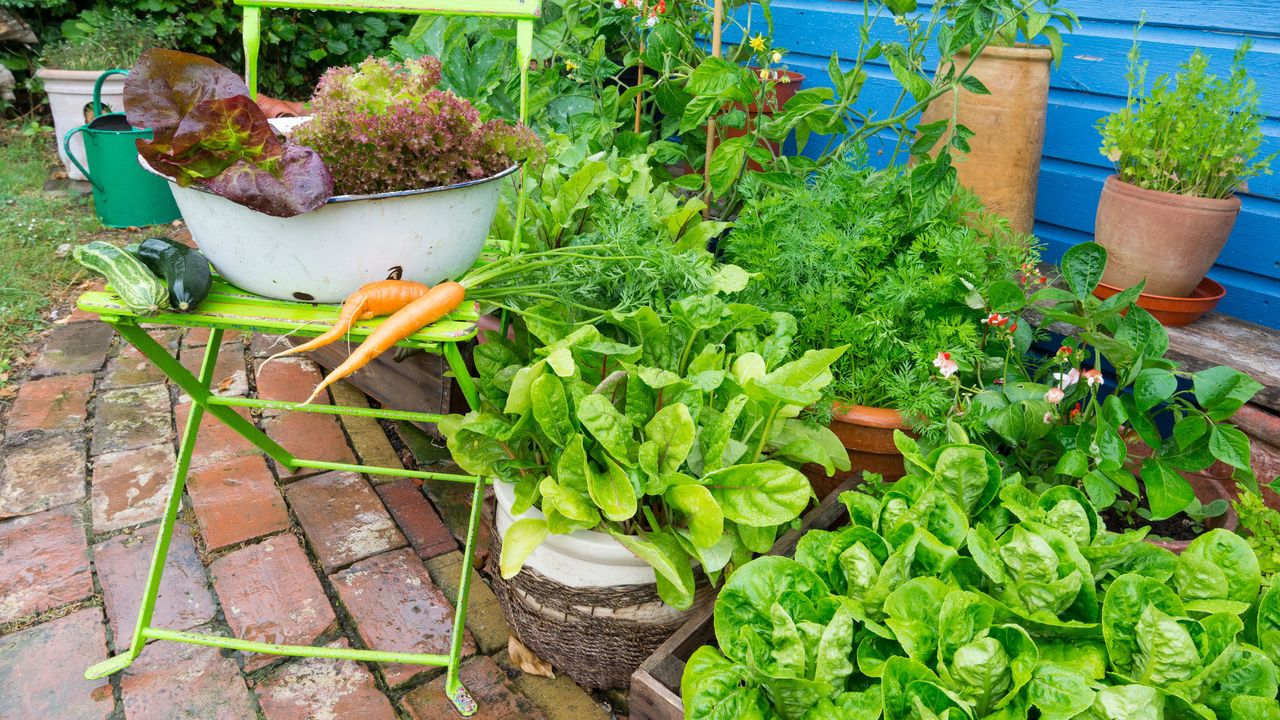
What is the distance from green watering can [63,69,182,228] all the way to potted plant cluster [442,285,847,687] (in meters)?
3.44

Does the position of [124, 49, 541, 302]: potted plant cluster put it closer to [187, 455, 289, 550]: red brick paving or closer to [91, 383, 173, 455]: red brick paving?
[187, 455, 289, 550]: red brick paving

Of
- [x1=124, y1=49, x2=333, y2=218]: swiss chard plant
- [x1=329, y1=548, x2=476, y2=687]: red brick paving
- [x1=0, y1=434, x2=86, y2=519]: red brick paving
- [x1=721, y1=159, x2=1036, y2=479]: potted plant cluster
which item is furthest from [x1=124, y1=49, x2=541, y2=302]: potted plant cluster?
[x1=0, y1=434, x2=86, y2=519]: red brick paving

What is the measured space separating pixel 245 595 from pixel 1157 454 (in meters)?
2.13

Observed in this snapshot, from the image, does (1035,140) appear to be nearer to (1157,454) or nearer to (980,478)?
(1157,454)

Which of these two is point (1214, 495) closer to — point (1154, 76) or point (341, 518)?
point (1154, 76)

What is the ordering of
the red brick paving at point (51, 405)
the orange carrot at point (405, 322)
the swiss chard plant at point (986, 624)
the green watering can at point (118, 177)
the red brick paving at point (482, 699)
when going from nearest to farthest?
1. the swiss chard plant at point (986, 624)
2. the orange carrot at point (405, 322)
3. the red brick paving at point (482, 699)
4. the red brick paving at point (51, 405)
5. the green watering can at point (118, 177)

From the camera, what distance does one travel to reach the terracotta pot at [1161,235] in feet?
6.42

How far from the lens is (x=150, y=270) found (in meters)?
1.51

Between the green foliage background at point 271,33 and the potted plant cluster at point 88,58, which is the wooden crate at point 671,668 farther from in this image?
the green foliage background at point 271,33

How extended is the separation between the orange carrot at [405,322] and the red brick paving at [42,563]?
3.89ft

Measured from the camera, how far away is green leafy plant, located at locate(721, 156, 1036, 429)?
1.88m

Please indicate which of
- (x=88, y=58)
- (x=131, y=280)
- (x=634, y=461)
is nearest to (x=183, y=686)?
(x=131, y=280)

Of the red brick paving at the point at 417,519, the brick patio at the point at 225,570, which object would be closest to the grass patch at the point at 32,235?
the brick patio at the point at 225,570

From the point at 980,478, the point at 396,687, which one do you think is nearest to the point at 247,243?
the point at 396,687
